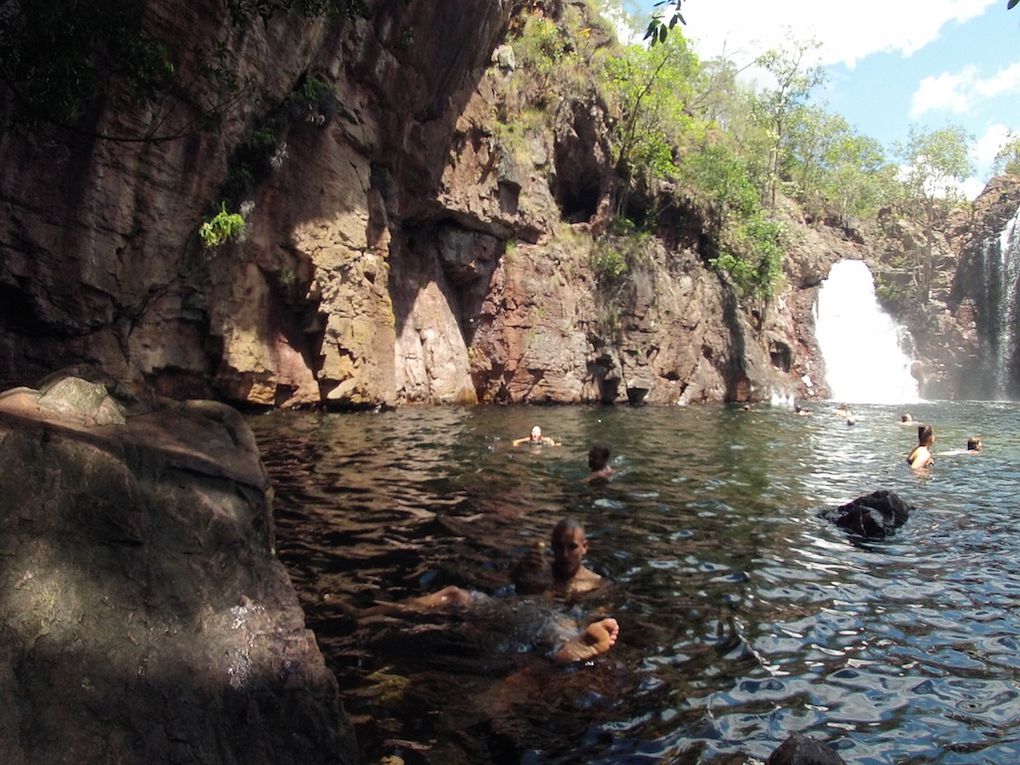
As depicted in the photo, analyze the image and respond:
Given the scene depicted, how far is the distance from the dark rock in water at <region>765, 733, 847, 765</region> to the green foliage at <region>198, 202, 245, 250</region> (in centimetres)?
1545

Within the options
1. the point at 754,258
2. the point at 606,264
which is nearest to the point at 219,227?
the point at 606,264

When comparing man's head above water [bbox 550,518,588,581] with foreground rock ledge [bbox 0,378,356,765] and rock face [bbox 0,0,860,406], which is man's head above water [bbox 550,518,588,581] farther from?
rock face [bbox 0,0,860,406]

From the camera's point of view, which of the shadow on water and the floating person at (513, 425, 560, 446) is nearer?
the shadow on water

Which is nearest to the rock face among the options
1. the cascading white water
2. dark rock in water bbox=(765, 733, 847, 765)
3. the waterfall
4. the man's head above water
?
the man's head above water

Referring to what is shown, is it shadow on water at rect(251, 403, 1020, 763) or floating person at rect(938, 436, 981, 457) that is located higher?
floating person at rect(938, 436, 981, 457)

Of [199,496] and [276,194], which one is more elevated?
[276,194]

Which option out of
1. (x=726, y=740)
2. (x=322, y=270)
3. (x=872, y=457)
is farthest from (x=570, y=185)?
(x=726, y=740)

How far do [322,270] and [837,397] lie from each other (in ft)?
108

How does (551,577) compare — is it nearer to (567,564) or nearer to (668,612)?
(567,564)

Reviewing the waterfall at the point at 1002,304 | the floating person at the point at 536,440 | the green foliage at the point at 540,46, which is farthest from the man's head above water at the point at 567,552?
the waterfall at the point at 1002,304

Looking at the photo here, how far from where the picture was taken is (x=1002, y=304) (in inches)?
1666

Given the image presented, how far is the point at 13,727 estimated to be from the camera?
6.95 feet

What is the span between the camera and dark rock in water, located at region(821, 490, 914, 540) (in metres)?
7.94

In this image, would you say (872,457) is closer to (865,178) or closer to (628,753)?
(628,753)
